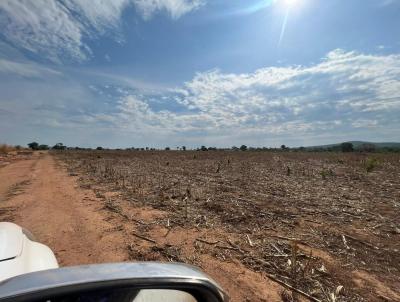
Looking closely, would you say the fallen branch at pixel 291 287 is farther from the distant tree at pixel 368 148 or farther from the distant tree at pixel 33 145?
the distant tree at pixel 33 145

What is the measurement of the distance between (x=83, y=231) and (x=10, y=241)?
511 centimetres

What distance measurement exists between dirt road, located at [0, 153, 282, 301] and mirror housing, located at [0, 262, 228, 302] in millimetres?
2911

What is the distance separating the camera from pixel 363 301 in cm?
451

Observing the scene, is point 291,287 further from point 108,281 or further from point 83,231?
point 83,231

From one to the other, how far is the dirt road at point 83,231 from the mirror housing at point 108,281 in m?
2.91

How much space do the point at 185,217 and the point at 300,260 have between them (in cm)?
344

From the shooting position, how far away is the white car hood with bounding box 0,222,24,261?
244cm

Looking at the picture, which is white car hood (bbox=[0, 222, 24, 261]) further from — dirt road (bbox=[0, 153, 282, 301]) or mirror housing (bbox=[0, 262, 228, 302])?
dirt road (bbox=[0, 153, 282, 301])

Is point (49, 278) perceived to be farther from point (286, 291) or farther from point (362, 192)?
point (362, 192)

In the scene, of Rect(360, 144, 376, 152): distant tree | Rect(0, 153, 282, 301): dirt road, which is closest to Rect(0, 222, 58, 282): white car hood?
Rect(0, 153, 282, 301): dirt road

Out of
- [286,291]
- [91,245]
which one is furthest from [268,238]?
[91,245]

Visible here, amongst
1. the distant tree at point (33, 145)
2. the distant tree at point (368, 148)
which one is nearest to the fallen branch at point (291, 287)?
the distant tree at point (368, 148)

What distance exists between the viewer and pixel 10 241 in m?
2.66

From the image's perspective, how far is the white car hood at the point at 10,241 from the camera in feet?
8.00
